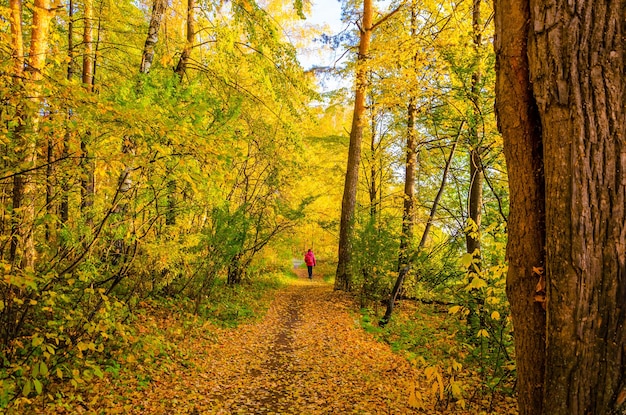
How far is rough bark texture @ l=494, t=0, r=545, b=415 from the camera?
1.58 meters

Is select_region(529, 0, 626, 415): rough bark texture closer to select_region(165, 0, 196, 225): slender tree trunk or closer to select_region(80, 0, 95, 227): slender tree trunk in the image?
select_region(80, 0, 95, 227): slender tree trunk

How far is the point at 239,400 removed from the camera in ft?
14.1

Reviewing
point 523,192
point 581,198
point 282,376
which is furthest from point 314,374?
point 581,198

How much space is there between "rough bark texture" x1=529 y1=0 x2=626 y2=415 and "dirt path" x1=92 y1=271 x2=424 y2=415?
1736 mm

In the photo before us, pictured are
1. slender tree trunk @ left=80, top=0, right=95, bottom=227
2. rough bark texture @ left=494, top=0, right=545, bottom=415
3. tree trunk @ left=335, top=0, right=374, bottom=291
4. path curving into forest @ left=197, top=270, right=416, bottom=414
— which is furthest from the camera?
tree trunk @ left=335, top=0, right=374, bottom=291

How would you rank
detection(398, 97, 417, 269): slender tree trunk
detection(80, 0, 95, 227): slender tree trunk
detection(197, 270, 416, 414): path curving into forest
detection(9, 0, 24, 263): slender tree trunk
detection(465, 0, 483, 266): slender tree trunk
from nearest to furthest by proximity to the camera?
detection(9, 0, 24, 263): slender tree trunk → detection(80, 0, 95, 227): slender tree trunk → detection(197, 270, 416, 414): path curving into forest → detection(465, 0, 483, 266): slender tree trunk → detection(398, 97, 417, 269): slender tree trunk

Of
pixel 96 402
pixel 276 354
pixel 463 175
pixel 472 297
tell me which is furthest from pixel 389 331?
pixel 96 402

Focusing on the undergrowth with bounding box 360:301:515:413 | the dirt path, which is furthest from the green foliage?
the dirt path

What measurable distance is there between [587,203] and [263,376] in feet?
15.5

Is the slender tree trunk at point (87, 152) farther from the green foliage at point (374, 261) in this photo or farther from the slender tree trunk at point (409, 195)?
the slender tree trunk at point (409, 195)

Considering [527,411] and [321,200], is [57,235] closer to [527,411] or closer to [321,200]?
[527,411]

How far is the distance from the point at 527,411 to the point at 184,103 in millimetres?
4982

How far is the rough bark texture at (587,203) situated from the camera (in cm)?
134

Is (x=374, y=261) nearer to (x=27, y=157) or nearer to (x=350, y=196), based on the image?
(x=350, y=196)
